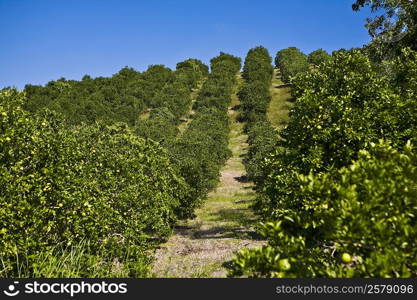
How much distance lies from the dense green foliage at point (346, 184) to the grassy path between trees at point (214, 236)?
7.92 meters

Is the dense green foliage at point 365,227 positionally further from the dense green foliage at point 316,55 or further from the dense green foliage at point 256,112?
the dense green foliage at point 316,55

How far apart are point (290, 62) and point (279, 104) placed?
35.3 m

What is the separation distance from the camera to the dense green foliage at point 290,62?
11709 cm

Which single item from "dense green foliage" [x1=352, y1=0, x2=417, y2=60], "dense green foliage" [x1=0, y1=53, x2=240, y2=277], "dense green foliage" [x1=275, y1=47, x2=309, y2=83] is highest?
"dense green foliage" [x1=275, y1=47, x2=309, y2=83]

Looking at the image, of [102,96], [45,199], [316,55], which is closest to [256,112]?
[102,96]

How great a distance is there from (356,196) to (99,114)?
85955 mm

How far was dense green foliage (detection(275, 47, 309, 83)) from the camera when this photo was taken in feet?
384

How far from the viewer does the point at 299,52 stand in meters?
152

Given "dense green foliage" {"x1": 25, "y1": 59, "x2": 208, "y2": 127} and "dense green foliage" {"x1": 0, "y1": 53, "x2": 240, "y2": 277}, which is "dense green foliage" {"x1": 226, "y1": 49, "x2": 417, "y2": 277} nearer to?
"dense green foliage" {"x1": 0, "y1": 53, "x2": 240, "y2": 277}

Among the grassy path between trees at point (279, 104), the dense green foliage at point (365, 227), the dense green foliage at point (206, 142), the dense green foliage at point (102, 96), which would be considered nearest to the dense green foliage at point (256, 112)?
the grassy path between trees at point (279, 104)

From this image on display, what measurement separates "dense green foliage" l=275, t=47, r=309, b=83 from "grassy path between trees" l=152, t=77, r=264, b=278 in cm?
6126

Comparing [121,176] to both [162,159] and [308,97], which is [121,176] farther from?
[308,97]

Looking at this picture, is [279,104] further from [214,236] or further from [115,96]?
[214,236]

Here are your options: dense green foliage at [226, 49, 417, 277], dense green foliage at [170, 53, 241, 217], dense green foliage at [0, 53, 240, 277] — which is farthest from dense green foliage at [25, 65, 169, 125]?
dense green foliage at [226, 49, 417, 277]
